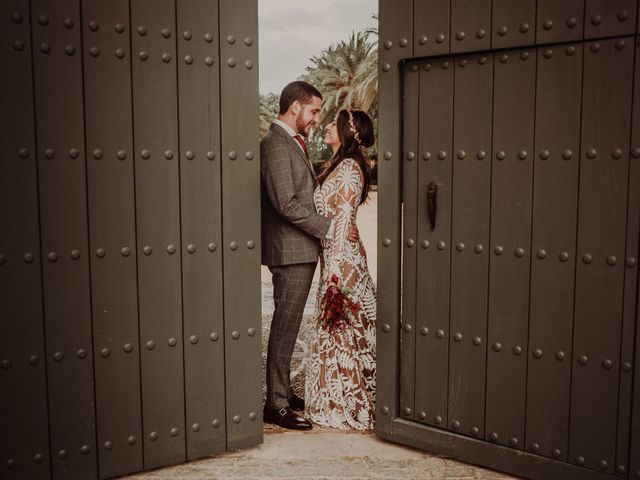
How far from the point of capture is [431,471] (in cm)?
329

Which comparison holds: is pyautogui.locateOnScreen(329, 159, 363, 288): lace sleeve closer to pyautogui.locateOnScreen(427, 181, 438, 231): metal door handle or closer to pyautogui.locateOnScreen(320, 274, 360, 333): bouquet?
pyautogui.locateOnScreen(320, 274, 360, 333): bouquet

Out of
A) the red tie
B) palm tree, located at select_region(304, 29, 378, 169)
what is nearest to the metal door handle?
the red tie

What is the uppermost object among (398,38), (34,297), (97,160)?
(398,38)

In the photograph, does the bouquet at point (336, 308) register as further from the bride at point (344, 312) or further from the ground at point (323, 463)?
the ground at point (323, 463)

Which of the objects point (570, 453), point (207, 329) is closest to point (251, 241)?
point (207, 329)

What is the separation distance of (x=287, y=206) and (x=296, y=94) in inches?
29.5

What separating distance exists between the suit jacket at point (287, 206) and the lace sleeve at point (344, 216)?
0.29 feet

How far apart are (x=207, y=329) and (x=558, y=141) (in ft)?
6.22

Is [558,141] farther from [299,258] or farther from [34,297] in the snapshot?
[34,297]

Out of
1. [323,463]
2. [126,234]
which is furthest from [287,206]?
[323,463]

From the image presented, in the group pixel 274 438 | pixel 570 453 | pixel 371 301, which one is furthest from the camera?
pixel 371 301

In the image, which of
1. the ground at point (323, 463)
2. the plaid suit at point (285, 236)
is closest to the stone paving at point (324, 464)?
the ground at point (323, 463)

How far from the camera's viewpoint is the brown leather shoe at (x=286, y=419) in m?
3.83

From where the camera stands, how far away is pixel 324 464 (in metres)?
3.36
